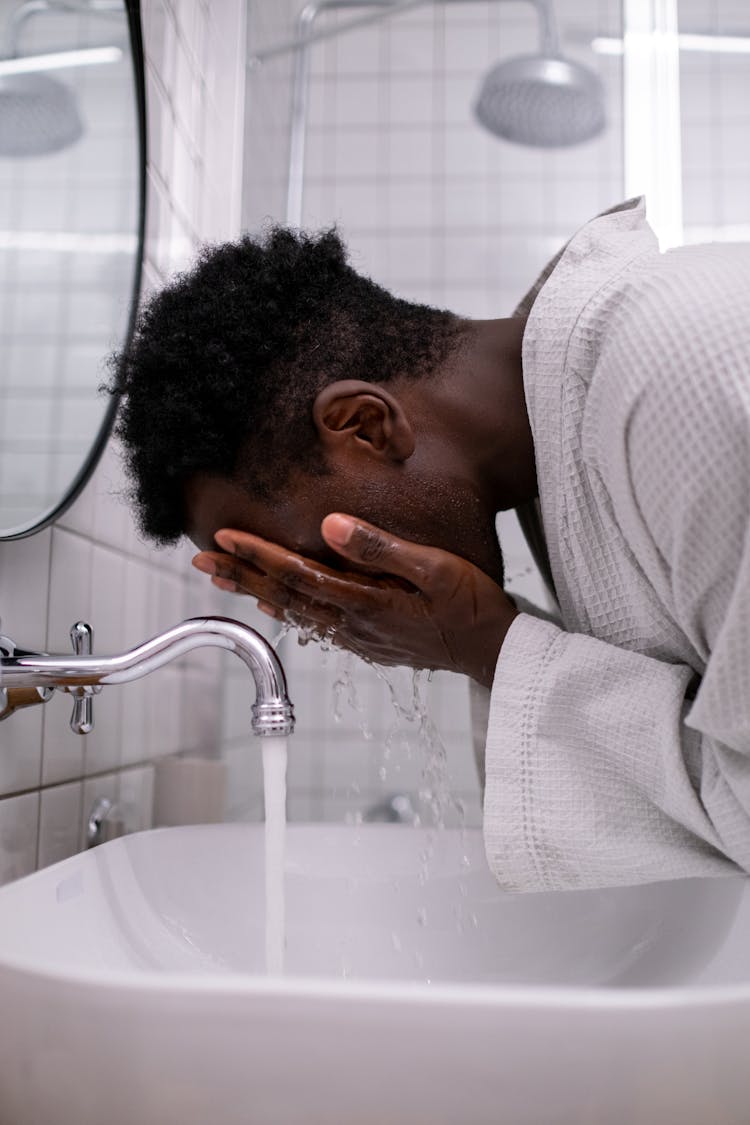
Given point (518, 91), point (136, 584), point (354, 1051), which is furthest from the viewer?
point (518, 91)

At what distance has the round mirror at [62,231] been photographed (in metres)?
0.78

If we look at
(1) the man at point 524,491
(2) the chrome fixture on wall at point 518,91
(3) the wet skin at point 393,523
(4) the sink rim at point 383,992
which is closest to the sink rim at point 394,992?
(4) the sink rim at point 383,992

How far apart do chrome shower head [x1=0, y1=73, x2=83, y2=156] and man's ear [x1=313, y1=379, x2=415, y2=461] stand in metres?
0.31

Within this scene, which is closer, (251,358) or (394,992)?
(394,992)

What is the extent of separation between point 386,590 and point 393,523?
0.05 metres

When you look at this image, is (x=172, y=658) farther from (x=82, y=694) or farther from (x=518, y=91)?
(x=518, y=91)

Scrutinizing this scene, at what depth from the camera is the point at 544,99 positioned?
1.57 m

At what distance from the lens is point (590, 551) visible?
0.72 meters

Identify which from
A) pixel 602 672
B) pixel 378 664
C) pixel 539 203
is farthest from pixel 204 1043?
pixel 539 203

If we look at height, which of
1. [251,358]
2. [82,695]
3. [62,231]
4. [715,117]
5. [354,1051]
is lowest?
[354,1051]

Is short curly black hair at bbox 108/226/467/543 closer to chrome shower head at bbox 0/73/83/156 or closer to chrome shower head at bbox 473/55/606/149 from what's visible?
chrome shower head at bbox 0/73/83/156

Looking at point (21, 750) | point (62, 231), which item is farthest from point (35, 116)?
point (21, 750)

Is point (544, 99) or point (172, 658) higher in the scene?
point (544, 99)

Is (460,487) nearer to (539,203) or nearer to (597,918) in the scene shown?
(597,918)
